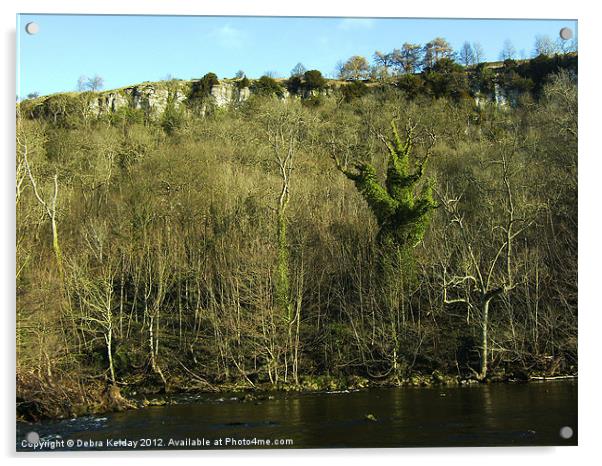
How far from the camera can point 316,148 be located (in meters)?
21.7

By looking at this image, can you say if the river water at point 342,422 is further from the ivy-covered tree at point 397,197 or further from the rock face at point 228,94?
the rock face at point 228,94

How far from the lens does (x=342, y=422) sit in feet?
45.1

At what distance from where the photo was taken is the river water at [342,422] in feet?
39.7

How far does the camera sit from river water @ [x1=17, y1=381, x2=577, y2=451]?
1209 centimetres

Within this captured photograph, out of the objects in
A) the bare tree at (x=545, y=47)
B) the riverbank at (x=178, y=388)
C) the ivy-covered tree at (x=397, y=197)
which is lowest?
the riverbank at (x=178, y=388)

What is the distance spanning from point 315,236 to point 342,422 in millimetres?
8548

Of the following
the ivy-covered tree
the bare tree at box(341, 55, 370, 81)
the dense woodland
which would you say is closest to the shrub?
the dense woodland

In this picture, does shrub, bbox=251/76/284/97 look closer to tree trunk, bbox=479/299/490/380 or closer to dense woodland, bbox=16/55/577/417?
dense woodland, bbox=16/55/577/417

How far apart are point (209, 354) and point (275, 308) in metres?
2.23

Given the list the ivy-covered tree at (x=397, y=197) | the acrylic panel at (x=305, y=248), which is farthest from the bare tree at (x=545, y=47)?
the ivy-covered tree at (x=397, y=197)

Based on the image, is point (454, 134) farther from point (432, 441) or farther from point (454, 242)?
point (432, 441)

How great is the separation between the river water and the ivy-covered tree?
18.6 ft

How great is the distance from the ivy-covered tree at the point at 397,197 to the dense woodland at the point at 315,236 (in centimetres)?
5
